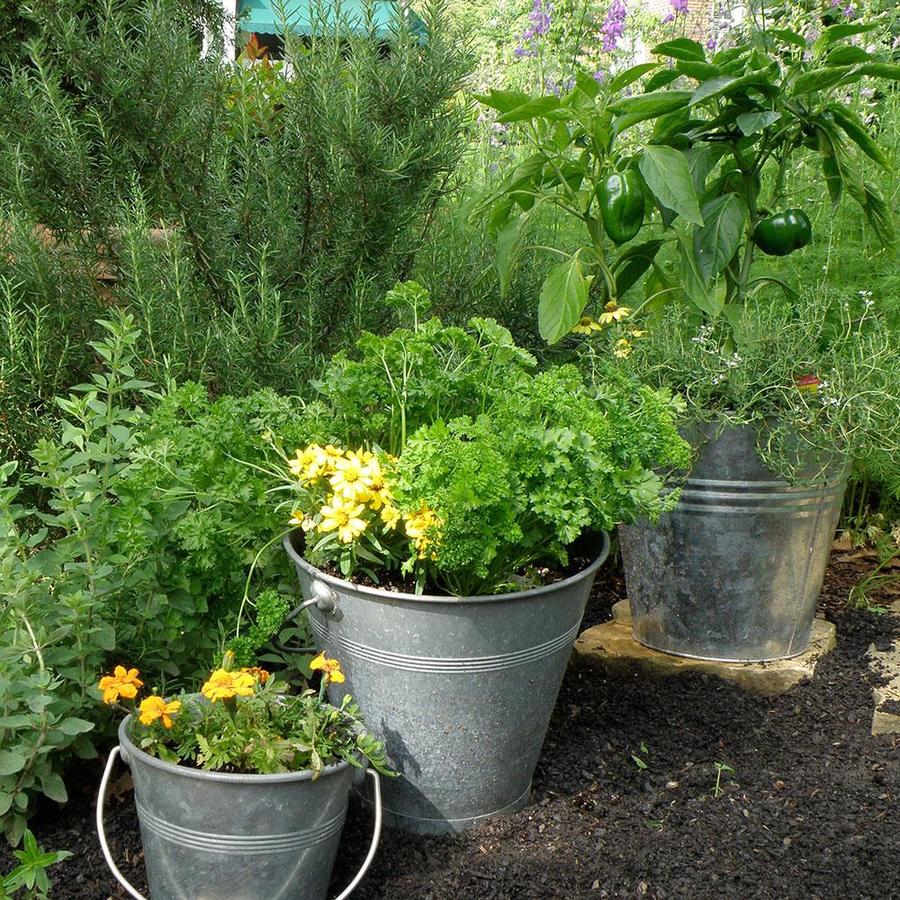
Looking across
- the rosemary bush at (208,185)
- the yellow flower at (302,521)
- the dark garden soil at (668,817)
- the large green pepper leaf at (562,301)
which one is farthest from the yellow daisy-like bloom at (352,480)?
the large green pepper leaf at (562,301)

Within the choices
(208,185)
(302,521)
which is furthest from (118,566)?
(208,185)

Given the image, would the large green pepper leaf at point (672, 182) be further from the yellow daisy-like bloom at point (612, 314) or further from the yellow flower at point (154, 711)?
the yellow flower at point (154, 711)

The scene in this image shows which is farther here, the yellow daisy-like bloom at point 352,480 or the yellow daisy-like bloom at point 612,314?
the yellow daisy-like bloom at point 612,314

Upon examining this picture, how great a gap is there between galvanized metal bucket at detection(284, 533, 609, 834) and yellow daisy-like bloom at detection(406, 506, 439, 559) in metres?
0.09

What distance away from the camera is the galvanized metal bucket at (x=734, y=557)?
245 centimetres

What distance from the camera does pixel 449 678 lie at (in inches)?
70.7

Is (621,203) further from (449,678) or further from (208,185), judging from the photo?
(449,678)

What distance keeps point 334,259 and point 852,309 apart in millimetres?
1499

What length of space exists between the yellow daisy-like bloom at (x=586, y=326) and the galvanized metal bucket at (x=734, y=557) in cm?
45

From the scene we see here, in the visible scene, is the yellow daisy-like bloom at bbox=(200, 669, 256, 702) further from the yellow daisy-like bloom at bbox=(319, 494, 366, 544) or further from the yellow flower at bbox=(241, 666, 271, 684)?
the yellow daisy-like bloom at bbox=(319, 494, 366, 544)

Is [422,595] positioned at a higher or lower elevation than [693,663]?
higher

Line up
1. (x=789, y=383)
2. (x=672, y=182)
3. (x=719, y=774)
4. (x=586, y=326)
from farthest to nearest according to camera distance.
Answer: (x=586, y=326) < (x=789, y=383) < (x=672, y=182) < (x=719, y=774)

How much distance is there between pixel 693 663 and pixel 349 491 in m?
1.29

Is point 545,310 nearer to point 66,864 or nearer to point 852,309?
point 852,309
